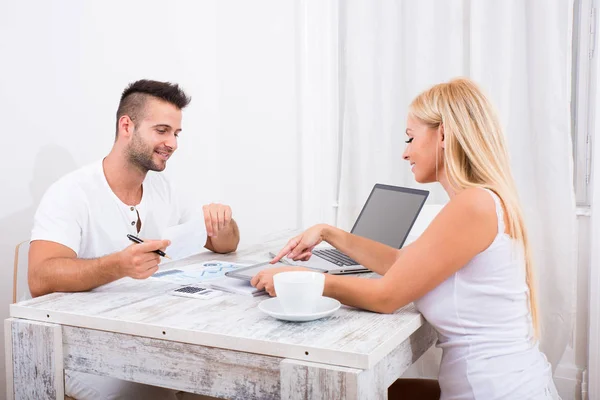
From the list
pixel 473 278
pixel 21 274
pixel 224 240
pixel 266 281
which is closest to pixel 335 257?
pixel 224 240

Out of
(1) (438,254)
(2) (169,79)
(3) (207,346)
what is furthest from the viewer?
(2) (169,79)

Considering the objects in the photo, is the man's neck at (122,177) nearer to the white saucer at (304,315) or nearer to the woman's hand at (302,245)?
the woman's hand at (302,245)

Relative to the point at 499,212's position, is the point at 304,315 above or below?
below

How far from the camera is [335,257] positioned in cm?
188

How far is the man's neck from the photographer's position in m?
1.88

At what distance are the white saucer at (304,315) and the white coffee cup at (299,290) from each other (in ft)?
0.06

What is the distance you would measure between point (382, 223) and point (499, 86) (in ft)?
3.31

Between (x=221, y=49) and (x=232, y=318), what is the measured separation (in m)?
2.26

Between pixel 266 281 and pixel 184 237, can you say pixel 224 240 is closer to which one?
pixel 184 237

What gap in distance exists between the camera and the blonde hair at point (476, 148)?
1.35m

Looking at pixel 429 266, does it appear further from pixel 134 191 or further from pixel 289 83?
pixel 289 83

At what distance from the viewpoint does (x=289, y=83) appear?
3064 millimetres

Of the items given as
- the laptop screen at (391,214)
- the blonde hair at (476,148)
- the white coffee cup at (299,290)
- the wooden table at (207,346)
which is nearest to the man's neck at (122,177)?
the wooden table at (207,346)

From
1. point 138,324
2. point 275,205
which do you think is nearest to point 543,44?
point 275,205
